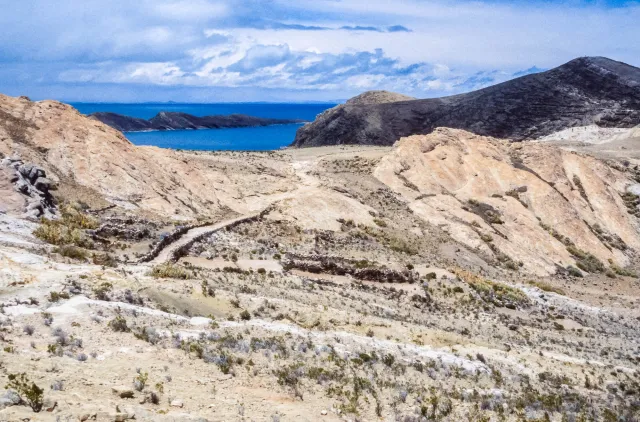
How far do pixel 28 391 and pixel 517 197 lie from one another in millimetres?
44089

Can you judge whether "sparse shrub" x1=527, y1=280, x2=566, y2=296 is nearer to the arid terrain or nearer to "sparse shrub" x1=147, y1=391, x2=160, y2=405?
the arid terrain

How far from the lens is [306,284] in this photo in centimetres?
2303

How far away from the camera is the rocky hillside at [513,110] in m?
109

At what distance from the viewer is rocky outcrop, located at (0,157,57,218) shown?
23.1m

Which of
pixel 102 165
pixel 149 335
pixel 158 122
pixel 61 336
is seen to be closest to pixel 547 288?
pixel 149 335

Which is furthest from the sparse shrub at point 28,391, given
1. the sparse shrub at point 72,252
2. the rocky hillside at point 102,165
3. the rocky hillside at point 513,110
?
the rocky hillside at point 513,110

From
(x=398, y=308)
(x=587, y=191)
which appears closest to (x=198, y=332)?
(x=398, y=308)

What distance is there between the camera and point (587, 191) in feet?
173

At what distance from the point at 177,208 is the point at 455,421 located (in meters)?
23.4

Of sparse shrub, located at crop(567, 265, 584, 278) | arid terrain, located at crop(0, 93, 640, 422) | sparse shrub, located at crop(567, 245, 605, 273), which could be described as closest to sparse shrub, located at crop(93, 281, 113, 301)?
arid terrain, located at crop(0, 93, 640, 422)

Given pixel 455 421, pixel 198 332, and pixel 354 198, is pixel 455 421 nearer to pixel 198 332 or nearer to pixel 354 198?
pixel 198 332

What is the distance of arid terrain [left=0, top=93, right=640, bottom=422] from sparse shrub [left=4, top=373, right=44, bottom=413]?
5 cm

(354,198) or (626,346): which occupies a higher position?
(354,198)

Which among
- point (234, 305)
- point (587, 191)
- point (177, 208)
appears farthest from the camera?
point (587, 191)
